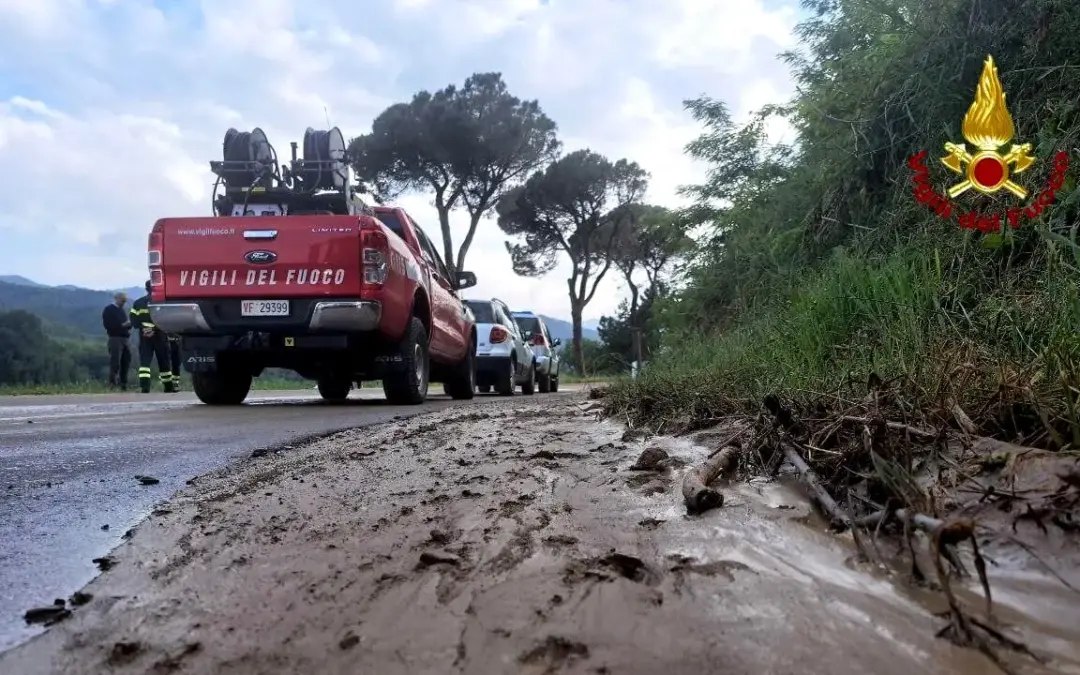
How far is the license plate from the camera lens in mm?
6168

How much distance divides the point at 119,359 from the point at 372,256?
8.77 m

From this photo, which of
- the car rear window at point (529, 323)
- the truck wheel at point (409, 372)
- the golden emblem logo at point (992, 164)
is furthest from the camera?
the car rear window at point (529, 323)

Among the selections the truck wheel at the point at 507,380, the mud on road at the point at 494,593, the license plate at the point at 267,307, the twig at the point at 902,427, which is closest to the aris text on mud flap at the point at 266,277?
the license plate at the point at 267,307

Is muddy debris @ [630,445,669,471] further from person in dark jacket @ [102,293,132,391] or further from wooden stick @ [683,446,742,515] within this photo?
person in dark jacket @ [102,293,132,391]

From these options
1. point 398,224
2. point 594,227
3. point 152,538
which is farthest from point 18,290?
point 152,538

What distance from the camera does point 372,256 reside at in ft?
20.0

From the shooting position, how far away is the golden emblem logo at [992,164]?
12.8 feet

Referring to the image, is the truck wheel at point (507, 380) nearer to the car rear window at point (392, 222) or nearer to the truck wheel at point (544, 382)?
the truck wheel at point (544, 382)

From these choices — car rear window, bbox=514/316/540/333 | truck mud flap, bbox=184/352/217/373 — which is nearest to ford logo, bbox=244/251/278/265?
truck mud flap, bbox=184/352/217/373

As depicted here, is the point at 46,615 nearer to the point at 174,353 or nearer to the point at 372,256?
the point at 372,256

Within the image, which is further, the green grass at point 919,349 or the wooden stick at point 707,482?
the green grass at point 919,349

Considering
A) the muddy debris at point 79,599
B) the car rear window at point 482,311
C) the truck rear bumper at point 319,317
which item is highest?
the car rear window at point 482,311

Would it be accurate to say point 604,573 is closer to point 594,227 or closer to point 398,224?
point 398,224

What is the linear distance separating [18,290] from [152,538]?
103 metres
